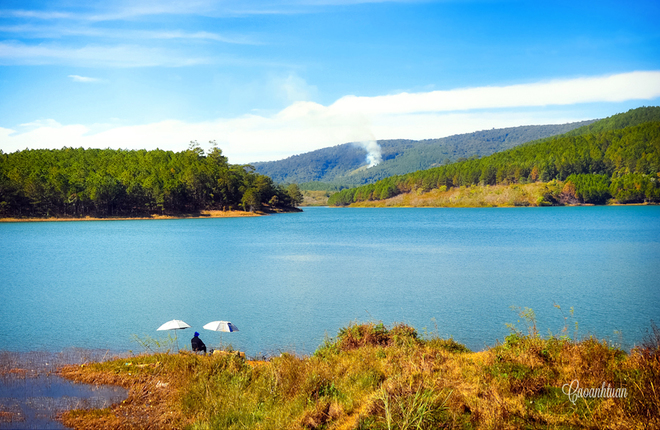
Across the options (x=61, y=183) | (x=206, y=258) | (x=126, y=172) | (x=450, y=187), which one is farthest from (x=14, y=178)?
(x=450, y=187)

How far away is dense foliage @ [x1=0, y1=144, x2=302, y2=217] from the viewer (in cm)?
10031

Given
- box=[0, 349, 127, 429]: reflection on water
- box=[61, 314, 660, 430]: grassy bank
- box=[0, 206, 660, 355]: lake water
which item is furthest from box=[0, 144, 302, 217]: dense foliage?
box=[61, 314, 660, 430]: grassy bank

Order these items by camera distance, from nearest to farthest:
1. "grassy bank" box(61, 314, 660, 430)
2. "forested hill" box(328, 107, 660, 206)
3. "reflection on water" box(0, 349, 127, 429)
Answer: "grassy bank" box(61, 314, 660, 430) < "reflection on water" box(0, 349, 127, 429) < "forested hill" box(328, 107, 660, 206)

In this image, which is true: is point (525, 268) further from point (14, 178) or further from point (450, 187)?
point (450, 187)

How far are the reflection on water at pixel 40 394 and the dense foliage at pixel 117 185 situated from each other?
101 metres

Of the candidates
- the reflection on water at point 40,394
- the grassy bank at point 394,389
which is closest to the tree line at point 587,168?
the grassy bank at point 394,389

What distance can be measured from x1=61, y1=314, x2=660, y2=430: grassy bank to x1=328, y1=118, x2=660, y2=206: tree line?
166m

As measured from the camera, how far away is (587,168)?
17038 cm

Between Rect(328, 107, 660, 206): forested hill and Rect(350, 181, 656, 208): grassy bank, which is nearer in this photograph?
Rect(328, 107, 660, 206): forested hill

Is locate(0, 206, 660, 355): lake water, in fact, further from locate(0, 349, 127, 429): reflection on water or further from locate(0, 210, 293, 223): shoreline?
locate(0, 210, 293, 223): shoreline

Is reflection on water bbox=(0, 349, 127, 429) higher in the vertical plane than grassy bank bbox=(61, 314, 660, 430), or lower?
lower

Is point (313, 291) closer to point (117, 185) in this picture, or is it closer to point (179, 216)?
point (117, 185)

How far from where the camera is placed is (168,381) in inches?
417

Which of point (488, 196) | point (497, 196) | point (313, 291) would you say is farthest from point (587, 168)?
point (313, 291)
